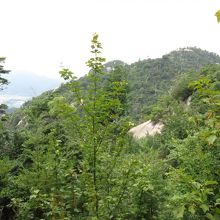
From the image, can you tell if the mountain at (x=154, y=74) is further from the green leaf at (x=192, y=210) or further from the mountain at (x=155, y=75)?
the green leaf at (x=192, y=210)

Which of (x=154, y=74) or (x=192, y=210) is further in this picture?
(x=154, y=74)

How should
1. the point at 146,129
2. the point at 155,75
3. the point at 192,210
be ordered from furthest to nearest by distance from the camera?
the point at 155,75 → the point at 146,129 → the point at 192,210

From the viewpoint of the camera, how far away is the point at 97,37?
539cm

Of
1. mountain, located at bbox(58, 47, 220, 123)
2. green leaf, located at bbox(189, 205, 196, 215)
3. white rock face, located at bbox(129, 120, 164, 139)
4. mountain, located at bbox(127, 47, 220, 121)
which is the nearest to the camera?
green leaf, located at bbox(189, 205, 196, 215)

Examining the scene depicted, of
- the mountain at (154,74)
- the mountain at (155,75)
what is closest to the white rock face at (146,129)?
the mountain at (154,74)

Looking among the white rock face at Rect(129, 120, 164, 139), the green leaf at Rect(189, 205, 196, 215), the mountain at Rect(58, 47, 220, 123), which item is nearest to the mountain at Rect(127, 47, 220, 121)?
the mountain at Rect(58, 47, 220, 123)

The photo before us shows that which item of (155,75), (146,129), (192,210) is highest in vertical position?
(155,75)

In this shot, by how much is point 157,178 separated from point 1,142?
38.7ft

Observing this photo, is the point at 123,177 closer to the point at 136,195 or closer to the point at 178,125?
the point at 136,195

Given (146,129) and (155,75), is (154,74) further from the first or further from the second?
(146,129)

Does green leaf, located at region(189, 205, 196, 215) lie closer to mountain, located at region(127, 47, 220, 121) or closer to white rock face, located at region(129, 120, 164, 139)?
white rock face, located at region(129, 120, 164, 139)

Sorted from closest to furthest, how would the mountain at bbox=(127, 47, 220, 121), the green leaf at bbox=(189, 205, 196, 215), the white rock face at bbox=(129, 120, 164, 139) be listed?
the green leaf at bbox=(189, 205, 196, 215) → the white rock face at bbox=(129, 120, 164, 139) → the mountain at bbox=(127, 47, 220, 121)

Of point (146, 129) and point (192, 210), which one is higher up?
point (146, 129)

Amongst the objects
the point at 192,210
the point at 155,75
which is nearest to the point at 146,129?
the point at 192,210
